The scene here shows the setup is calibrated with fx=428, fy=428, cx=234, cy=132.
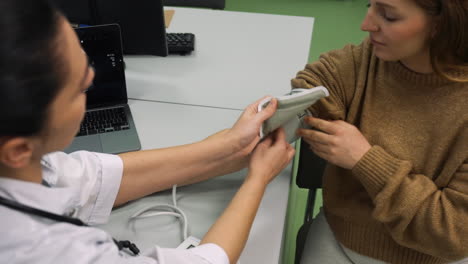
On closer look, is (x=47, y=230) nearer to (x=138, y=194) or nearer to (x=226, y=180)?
(x=138, y=194)

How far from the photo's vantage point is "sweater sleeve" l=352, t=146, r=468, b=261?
0.89 m

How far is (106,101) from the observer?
1.23 m

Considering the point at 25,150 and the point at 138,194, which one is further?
the point at 138,194

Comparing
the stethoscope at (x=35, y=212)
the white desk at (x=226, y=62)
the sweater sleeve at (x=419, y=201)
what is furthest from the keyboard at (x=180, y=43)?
the stethoscope at (x=35, y=212)

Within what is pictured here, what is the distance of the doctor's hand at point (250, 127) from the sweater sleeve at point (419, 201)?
230mm

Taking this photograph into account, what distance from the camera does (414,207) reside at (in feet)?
2.95

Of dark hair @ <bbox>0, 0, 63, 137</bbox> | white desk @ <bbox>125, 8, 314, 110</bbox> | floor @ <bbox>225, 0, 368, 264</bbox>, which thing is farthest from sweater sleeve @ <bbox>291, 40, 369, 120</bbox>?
floor @ <bbox>225, 0, 368, 264</bbox>

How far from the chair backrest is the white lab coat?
0.52 metres

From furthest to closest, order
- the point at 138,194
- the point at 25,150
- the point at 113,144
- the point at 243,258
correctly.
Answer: the point at 113,144 < the point at 138,194 < the point at 243,258 < the point at 25,150

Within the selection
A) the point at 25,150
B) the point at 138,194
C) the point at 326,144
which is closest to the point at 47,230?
the point at 25,150

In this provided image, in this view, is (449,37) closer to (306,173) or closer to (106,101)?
(306,173)

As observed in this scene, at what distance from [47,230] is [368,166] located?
65 centimetres

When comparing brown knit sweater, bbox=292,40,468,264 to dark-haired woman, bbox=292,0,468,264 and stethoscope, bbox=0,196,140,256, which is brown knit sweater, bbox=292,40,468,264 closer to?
dark-haired woman, bbox=292,0,468,264

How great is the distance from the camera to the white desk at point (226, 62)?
1334 millimetres
